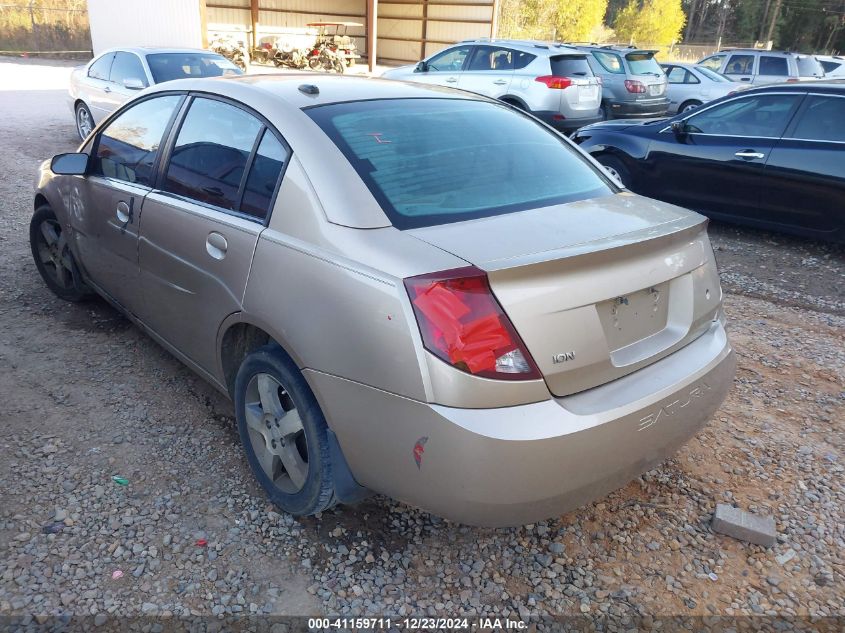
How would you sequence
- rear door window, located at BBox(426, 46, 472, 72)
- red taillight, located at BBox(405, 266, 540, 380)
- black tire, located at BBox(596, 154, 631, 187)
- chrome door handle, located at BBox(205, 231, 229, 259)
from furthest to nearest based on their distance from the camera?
rear door window, located at BBox(426, 46, 472, 72), black tire, located at BBox(596, 154, 631, 187), chrome door handle, located at BBox(205, 231, 229, 259), red taillight, located at BBox(405, 266, 540, 380)

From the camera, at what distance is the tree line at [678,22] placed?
99.2 feet

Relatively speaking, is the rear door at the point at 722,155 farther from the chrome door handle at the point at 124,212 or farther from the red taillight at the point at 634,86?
the red taillight at the point at 634,86

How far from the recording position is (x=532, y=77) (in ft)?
35.1

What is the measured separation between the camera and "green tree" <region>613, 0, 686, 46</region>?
37125mm

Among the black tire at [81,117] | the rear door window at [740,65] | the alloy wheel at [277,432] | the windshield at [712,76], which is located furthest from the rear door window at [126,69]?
the rear door window at [740,65]

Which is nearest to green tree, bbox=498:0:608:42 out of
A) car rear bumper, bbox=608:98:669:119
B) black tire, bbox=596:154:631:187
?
car rear bumper, bbox=608:98:669:119

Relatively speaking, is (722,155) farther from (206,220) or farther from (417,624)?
(417,624)

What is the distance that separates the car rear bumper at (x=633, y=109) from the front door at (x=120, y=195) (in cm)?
1118

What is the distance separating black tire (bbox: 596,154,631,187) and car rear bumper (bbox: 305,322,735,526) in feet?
17.8

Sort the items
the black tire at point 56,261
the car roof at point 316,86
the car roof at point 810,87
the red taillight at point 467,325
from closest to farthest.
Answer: the red taillight at point 467,325, the car roof at point 316,86, the black tire at point 56,261, the car roof at point 810,87

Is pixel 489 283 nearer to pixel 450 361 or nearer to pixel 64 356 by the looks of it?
pixel 450 361

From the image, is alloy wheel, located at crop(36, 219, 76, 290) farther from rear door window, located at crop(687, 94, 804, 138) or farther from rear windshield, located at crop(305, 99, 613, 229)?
rear door window, located at crop(687, 94, 804, 138)

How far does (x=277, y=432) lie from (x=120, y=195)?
170 centimetres

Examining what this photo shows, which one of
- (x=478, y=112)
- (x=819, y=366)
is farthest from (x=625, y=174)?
(x=478, y=112)
